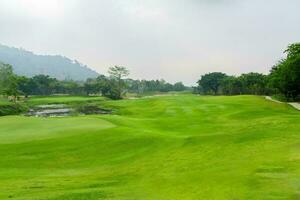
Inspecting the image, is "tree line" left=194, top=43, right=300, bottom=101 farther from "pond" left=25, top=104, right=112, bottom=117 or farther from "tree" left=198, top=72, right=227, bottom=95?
"pond" left=25, top=104, right=112, bottom=117

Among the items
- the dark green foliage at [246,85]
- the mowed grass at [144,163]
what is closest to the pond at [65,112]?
the mowed grass at [144,163]

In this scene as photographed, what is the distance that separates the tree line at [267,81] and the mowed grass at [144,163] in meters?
41.1

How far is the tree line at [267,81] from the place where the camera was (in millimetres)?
72625

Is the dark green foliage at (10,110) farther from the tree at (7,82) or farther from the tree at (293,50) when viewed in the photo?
the tree at (293,50)

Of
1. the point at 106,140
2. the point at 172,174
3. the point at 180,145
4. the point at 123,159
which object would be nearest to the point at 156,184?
the point at 172,174

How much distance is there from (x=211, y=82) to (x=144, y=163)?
17162cm

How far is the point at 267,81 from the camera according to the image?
371 feet

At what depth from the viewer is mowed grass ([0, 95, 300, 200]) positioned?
1533 cm

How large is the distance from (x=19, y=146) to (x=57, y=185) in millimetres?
9437

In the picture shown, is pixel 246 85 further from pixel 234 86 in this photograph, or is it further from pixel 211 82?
pixel 211 82

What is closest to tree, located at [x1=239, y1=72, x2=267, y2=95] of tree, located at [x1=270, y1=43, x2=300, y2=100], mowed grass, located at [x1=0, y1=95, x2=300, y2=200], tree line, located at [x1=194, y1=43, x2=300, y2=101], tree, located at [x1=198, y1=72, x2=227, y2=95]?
tree line, located at [x1=194, y1=43, x2=300, y2=101]

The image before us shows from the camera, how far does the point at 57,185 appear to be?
56.5 ft

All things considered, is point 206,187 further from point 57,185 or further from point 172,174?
point 57,185

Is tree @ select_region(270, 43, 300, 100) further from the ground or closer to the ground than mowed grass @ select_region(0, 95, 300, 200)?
further from the ground
